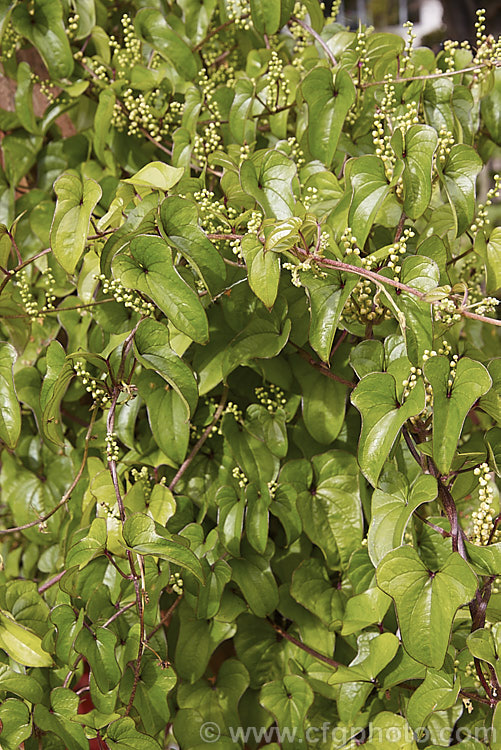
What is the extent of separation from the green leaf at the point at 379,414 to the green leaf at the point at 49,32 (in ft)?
2.04

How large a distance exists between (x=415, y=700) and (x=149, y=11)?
2.91 feet

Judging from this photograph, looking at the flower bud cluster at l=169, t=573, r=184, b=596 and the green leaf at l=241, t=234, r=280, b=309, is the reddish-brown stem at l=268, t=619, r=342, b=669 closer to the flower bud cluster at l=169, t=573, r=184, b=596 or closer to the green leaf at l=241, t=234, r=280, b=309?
the flower bud cluster at l=169, t=573, r=184, b=596

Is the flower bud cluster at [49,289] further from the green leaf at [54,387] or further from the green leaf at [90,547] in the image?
the green leaf at [90,547]

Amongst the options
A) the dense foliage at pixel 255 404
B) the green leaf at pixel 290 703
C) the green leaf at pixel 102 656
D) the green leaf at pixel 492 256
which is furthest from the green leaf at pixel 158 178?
the green leaf at pixel 290 703

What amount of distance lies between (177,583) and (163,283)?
314mm

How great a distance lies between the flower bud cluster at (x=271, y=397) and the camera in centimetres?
75

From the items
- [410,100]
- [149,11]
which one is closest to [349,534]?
[410,100]

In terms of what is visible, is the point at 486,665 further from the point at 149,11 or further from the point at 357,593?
the point at 149,11

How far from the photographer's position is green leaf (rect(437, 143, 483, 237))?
2.24 feet

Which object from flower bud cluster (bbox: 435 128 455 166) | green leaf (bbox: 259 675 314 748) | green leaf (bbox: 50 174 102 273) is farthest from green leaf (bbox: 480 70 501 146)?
green leaf (bbox: 259 675 314 748)

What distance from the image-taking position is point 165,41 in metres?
0.88

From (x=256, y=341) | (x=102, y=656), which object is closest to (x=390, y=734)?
(x=102, y=656)

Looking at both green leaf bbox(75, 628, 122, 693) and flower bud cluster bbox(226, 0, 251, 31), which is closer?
green leaf bbox(75, 628, 122, 693)

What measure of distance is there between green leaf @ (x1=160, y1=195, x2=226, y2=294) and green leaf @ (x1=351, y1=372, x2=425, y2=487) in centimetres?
18
